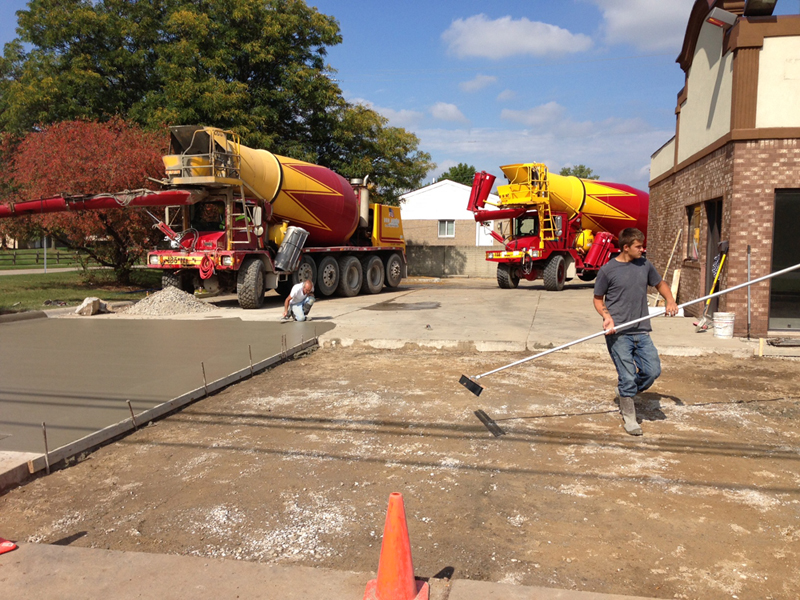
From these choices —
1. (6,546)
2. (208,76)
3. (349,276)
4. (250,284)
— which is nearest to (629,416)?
(6,546)

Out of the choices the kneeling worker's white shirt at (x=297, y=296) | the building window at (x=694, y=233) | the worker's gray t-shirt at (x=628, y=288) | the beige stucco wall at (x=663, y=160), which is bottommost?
the kneeling worker's white shirt at (x=297, y=296)

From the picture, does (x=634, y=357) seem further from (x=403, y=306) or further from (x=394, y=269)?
(x=394, y=269)

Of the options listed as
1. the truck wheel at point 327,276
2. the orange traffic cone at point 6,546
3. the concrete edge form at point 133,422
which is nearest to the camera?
the orange traffic cone at point 6,546

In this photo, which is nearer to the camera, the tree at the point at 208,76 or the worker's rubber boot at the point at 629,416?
the worker's rubber boot at the point at 629,416

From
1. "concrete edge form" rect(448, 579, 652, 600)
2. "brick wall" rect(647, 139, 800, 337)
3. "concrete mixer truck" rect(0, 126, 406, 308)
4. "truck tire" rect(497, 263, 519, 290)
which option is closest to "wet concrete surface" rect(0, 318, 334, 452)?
"concrete mixer truck" rect(0, 126, 406, 308)

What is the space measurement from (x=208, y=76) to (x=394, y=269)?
986 centimetres

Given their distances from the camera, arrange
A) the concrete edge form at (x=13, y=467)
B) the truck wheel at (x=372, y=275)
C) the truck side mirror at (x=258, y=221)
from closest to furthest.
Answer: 1. the concrete edge form at (x=13, y=467)
2. the truck side mirror at (x=258, y=221)
3. the truck wheel at (x=372, y=275)

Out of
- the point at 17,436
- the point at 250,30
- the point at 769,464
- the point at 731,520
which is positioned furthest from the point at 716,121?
the point at 250,30

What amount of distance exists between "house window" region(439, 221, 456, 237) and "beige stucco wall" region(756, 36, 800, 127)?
92.8 feet

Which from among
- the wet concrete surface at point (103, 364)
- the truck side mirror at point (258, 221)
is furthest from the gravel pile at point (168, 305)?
the truck side mirror at point (258, 221)

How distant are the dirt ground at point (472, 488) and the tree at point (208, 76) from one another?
58.3 feet

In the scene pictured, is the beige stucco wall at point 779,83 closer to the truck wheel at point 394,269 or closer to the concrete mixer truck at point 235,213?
the concrete mixer truck at point 235,213

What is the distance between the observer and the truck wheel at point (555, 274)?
19.6m

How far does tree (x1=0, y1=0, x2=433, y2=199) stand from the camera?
2211 cm
